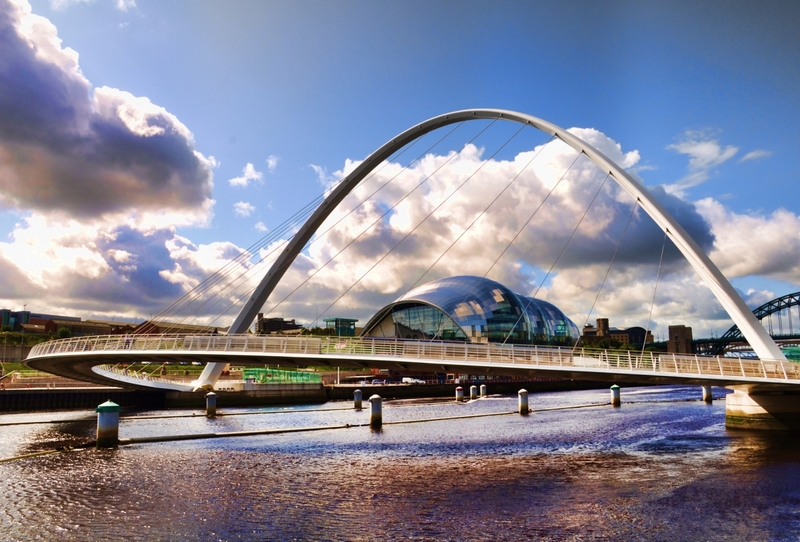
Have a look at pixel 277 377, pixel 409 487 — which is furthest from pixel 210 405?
pixel 409 487

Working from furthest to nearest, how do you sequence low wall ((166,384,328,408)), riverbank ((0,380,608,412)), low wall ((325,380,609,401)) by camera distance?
low wall ((325,380,609,401)) → low wall ((166,384,328,408)) → riverbank ((0,380,608,412))

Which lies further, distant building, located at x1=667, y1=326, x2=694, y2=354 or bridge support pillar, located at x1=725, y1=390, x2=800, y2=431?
distant building, located at x1=667, y1=326, x2=694, y2=354

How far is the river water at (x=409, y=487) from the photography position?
47.1ft

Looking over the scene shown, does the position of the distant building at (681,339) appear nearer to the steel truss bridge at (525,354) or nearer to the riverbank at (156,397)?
the riverbank at (156,397)

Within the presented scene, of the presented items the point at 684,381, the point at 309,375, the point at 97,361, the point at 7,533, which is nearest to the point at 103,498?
the point at 7,533

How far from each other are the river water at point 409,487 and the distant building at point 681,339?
511 ft

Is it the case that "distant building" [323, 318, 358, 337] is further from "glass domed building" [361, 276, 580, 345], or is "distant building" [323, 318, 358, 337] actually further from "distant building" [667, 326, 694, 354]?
"distant building" [667, 326, 694, 354]

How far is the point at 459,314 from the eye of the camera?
99.7 m

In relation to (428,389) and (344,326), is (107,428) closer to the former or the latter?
(428,389)

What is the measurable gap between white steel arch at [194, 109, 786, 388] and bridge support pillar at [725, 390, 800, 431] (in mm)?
3313

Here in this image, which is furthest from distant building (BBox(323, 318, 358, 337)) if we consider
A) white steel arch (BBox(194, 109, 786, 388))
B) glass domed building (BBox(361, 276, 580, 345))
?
white steel arch (BBox(194, 109, 786, 388))

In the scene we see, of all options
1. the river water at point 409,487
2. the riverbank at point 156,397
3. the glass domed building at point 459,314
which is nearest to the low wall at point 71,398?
the riverbank at point 156,397

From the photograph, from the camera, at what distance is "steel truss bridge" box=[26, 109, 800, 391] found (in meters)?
24.8

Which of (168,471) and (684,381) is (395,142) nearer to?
(684,381)
